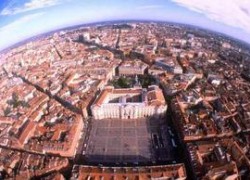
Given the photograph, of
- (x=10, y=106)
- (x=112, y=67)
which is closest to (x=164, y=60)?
(x=112, y=67)

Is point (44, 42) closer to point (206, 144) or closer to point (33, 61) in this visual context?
point (33, 61)

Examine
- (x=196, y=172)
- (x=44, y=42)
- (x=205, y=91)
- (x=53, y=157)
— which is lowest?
(x=196, y=172)

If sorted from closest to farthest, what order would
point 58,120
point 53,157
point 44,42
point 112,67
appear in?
point 53,157 → point 58,120 → point 112,67 → point 44,42

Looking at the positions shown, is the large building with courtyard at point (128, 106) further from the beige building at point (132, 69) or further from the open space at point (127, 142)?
the beige building at point (132, 69)

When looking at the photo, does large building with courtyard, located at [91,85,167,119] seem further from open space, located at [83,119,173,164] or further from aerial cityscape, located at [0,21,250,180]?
open space, located at [83,119,173,164]

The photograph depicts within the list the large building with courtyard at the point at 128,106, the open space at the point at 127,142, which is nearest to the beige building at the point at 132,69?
the large building with courtyard at the point at 128,106

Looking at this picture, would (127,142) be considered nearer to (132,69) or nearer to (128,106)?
(128,106)
